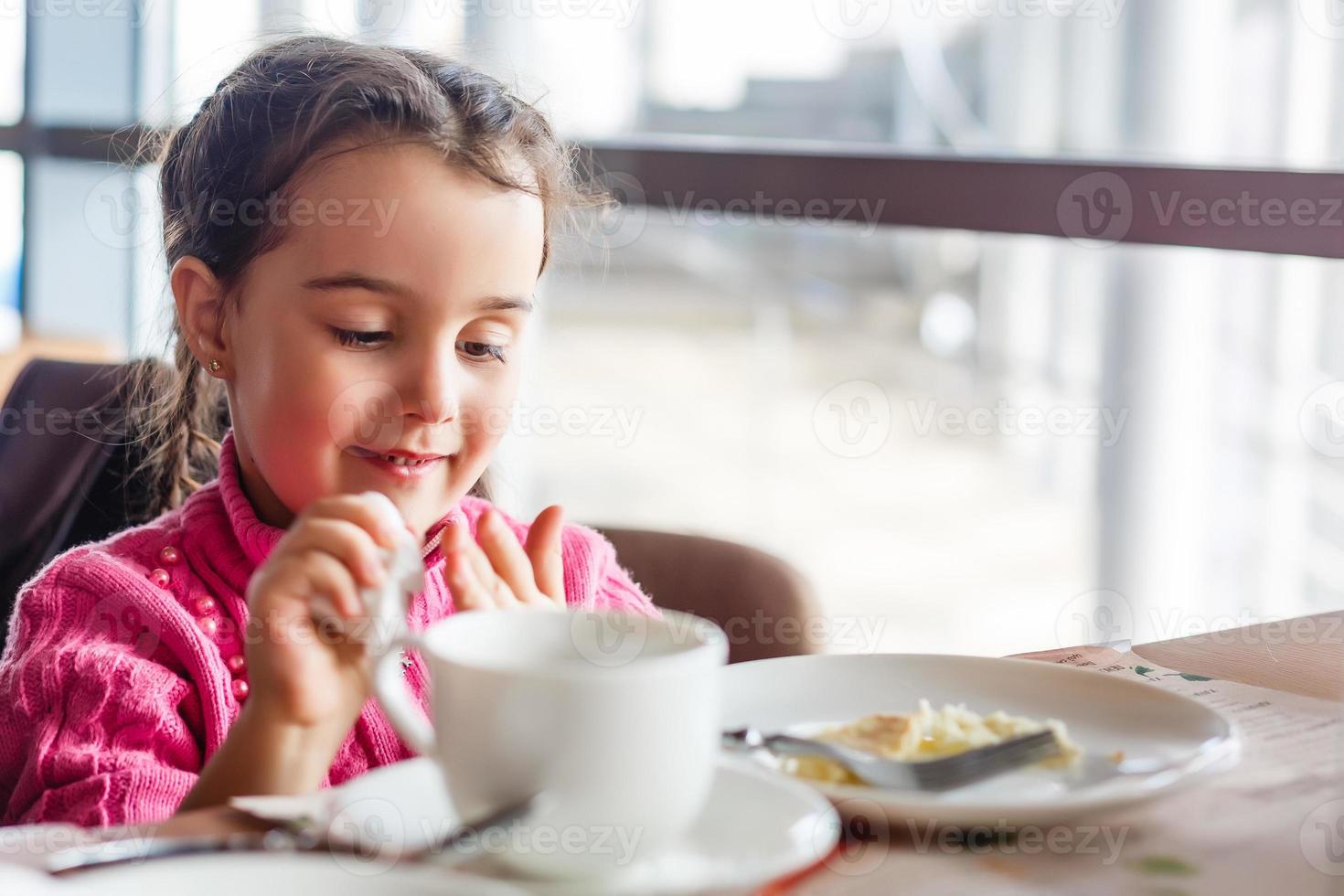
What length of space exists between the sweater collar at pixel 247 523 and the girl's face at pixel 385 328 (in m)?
0.02

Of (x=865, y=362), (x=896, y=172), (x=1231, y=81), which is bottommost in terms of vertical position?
(x=865, y=362)

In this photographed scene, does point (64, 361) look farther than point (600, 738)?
A: Yes

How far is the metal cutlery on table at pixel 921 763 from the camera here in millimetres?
566

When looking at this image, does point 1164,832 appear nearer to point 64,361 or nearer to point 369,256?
point 369,256

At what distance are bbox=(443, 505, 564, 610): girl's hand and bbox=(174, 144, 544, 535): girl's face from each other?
18cm

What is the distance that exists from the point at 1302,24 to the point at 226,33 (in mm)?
2230

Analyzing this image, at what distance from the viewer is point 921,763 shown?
58cm

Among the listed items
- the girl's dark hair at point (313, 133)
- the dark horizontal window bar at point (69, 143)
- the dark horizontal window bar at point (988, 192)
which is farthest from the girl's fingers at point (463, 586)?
the dark horizontal window bar at point (69, 143)

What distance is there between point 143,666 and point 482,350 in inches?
12.4

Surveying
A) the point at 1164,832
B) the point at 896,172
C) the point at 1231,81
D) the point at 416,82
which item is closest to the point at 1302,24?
the point at 1231,81

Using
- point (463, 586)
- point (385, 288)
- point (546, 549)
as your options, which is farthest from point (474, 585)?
point (385, 288)

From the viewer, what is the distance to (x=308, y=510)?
62cm

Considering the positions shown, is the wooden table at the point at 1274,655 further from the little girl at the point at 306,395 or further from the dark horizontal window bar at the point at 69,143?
the dark horizontal window bar at the point at 69,143

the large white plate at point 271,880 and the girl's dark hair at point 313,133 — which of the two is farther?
the girl's dark hair at point 313,133
